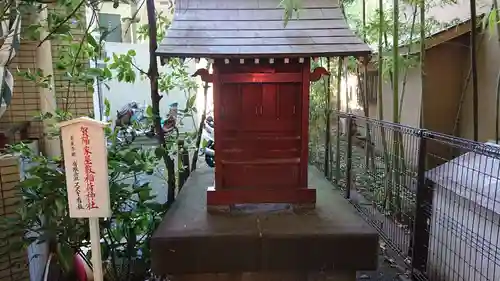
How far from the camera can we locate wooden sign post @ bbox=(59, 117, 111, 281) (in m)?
2.42

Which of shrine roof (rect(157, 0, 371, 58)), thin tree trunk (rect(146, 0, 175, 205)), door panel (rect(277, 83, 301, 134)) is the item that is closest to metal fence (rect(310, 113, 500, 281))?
door panel (rect(277, 83, 301, 134))

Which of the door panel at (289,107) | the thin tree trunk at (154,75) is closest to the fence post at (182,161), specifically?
the thin tree trunk at (154,75)

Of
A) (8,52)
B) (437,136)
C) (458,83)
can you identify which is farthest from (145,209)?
(458,83)

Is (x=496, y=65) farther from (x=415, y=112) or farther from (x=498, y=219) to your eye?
(x=498, y=219)

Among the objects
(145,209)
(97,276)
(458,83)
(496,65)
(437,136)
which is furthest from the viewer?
(458,83)

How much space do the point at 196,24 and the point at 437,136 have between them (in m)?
2.48

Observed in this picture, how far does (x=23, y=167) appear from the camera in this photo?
331cm

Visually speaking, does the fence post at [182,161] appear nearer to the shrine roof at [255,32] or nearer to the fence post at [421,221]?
the shrine roof at [255,32]

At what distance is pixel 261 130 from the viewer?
12.2 ft

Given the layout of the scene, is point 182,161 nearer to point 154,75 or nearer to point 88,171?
point 154,75

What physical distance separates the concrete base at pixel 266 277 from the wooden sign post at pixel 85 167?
1.24 meters

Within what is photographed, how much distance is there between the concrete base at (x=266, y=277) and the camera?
330 centimetres

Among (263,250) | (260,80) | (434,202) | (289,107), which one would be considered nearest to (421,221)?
(434,202)

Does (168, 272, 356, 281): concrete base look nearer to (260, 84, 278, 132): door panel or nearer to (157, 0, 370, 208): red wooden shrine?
(157, 0, 370, 208): red wooden shrine
